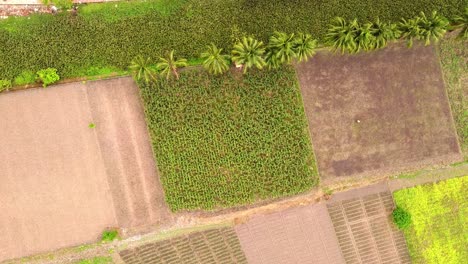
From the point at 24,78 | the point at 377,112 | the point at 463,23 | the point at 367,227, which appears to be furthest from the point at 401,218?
the point at 24,78

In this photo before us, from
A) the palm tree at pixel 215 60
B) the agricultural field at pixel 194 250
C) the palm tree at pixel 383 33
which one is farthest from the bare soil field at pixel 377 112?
the agricultural field at pixel 194 250

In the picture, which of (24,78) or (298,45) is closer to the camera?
(298,45)

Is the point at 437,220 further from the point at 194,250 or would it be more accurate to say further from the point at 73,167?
the point at 73,167

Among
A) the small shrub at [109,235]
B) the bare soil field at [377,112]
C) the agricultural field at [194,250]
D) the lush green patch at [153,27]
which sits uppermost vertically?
the lush green patch at [153,27]

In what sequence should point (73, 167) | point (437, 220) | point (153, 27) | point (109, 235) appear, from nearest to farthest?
point (109, 235), point (73, 167), point (153, 27), point (437, 220)

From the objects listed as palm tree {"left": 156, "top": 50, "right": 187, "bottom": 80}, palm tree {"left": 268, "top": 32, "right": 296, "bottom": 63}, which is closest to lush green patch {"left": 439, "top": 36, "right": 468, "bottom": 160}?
palm tree {"left": 268, "top": 32, "right": 296, "bottom": 63}

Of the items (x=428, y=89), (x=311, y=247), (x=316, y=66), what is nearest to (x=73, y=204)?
(x=311, y=247)

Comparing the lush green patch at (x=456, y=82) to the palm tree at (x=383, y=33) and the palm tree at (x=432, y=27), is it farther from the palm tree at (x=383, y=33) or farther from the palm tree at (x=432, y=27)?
the palm tree at (x=383, y=33)
